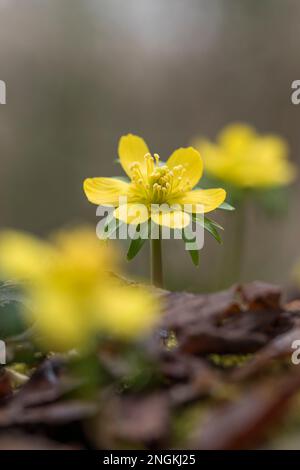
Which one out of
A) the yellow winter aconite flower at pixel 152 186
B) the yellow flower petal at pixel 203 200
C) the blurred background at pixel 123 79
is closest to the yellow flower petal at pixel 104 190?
the yellow winter aconite flower at pixel 152 186

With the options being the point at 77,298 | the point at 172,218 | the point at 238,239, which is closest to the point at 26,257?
the point at 77,298

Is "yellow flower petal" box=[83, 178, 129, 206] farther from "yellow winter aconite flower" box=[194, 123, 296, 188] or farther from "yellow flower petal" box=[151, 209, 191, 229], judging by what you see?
"yellow winter aconite flower" box=[194, 123, 296, 188]

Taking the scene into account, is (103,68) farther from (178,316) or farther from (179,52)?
(178,316)

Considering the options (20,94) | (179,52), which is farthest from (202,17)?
(20,94)

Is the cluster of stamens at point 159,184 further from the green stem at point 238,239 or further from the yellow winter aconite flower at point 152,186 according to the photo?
the green stem at point 238,239

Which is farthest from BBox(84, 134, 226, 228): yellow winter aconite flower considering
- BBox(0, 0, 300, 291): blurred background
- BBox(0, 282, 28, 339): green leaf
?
BBox(0, 0, 300, 291): blurred background

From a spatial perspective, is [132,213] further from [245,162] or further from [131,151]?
[245,162]
